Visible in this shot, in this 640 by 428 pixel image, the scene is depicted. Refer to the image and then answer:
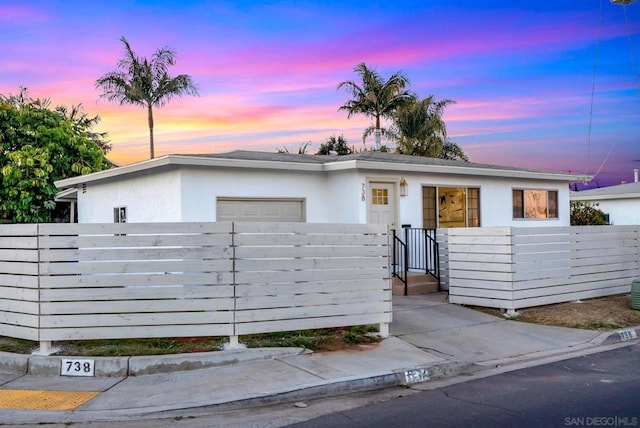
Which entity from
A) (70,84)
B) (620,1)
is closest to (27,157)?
(70,84)

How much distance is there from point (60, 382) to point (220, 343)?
203 cm

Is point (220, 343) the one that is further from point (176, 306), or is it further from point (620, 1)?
point (620, 1)

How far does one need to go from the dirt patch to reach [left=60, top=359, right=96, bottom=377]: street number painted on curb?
7281 millimetres

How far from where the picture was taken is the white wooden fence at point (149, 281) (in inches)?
287

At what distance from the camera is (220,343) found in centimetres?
768

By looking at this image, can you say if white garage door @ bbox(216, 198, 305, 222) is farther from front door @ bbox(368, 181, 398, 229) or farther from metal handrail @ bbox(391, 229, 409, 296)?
metal handrail @ bbox(391, 229, 409, 296)

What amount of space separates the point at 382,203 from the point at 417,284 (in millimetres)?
2364

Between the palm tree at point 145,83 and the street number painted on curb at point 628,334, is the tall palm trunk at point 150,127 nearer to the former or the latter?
the palm tree at point 145,83

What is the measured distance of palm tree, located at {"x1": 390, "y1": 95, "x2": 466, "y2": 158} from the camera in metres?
32.0

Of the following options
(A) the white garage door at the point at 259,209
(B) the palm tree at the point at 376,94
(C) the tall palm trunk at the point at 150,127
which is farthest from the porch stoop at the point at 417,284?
(B) the palm tree at the point at 376,94

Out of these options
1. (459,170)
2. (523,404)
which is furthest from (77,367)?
(459,170)

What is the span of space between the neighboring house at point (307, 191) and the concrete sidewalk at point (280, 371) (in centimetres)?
521

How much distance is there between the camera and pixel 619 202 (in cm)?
2738

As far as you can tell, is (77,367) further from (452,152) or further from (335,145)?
(335,145)
